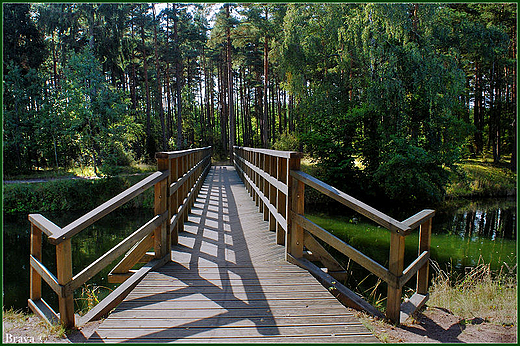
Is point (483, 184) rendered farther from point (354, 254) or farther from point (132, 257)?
point (132, 257)

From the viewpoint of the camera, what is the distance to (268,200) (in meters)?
5.95

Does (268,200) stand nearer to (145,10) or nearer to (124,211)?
(124,211)

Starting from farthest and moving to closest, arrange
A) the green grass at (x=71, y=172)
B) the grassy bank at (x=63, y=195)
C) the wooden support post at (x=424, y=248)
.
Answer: the green grass at (x=71, y=172)
the grassy bank at (x=63, y=195)
the wooden support post at (x=424, y=248)

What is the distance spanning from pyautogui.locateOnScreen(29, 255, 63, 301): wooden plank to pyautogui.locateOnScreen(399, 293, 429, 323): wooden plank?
9.05ft

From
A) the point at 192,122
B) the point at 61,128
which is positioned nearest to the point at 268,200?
the point at 61,128

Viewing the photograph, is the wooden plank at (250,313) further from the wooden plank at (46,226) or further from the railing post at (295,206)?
the railing post at (295,206)

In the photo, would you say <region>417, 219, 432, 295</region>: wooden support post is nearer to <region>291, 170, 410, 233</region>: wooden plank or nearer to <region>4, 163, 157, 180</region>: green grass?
<region>291, 170, 410, 233</region>: wooden plank

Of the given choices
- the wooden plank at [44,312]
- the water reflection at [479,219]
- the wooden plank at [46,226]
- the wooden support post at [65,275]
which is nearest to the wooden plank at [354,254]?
the wooden support post at [65,275]

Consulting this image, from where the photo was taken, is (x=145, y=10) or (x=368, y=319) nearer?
(x=368, y=319)

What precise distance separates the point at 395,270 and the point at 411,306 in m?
0.51

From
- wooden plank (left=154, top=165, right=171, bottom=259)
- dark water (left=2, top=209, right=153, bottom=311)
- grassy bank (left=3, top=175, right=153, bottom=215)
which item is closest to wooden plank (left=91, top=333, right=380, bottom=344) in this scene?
wooden plank (left=154, top=165, right=171, bottom=259)

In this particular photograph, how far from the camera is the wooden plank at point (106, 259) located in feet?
9.21

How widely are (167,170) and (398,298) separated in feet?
8.97

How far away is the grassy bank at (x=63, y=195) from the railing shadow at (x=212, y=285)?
1323 cm
